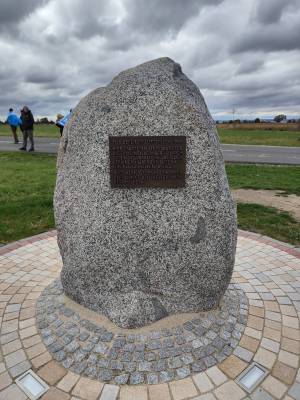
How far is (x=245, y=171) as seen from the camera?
508 inches

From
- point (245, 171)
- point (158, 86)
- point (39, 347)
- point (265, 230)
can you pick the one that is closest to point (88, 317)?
point (39, 347)

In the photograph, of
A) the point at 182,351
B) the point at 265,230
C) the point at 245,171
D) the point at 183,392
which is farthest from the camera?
the point at 245,171

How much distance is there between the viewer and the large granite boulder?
134 inches

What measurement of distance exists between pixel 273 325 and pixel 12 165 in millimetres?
12455

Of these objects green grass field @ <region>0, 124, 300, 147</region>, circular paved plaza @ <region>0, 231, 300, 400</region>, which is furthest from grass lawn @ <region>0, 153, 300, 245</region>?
green grass field @ <region>0, 124, 300, 147</region>

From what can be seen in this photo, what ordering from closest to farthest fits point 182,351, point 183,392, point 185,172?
point 183,392
point 182,351
point 185,172

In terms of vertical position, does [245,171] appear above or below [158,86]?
below

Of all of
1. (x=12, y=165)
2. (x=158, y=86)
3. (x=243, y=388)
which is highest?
(x=158, y=86)

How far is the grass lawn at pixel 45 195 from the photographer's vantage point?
6677mm

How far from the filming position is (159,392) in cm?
284

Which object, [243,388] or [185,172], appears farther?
[185,172]

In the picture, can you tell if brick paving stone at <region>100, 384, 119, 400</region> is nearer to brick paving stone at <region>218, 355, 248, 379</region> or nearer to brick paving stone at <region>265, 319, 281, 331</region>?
brick paving stone at <region>218, 355, 248, 379</region>

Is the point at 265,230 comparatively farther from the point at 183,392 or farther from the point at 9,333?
the point at 9,333

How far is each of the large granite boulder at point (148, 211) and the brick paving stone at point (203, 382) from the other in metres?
0.77
